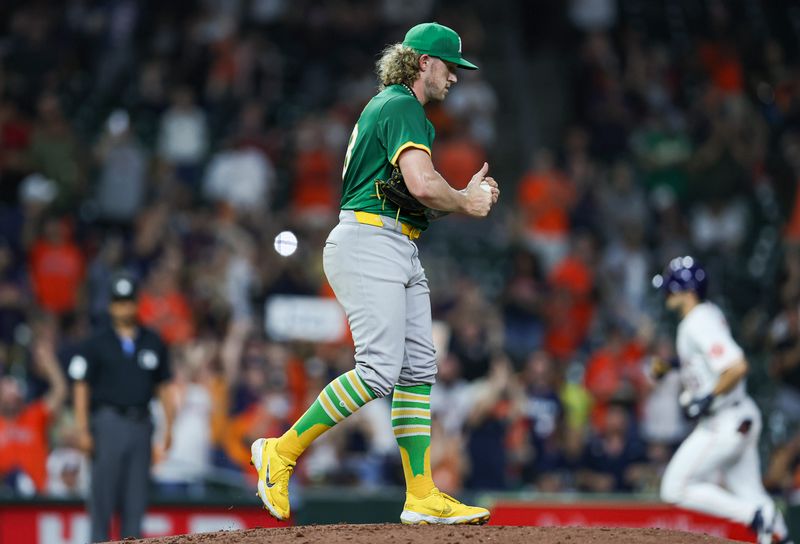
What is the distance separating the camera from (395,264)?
688 cm

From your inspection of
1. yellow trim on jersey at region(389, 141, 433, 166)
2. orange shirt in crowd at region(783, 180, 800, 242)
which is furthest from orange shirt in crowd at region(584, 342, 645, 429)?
yellow trim on jersey at region(389, 141, 433, 166)

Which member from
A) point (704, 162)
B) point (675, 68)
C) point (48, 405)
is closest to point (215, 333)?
point (48, 405)

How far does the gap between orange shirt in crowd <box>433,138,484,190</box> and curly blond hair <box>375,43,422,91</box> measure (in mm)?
9226

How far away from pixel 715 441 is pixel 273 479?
160 inches

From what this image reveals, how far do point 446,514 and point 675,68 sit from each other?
13.0m

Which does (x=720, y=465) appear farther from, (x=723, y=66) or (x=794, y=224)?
(x=723, y=66)

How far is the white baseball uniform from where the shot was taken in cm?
970

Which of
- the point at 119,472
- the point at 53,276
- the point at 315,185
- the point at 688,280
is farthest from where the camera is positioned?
the point at 315,185

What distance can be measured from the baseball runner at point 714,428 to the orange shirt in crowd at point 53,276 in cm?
716

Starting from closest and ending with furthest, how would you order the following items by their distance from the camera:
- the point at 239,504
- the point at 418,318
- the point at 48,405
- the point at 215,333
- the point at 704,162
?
the point at 418,318 → the point at 239,504 → the point at 48,405 → the point at 215,333 → the point at 704,162

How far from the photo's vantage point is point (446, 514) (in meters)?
7.15

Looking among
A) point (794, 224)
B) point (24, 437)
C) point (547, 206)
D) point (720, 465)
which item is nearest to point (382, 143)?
point (720, 465)

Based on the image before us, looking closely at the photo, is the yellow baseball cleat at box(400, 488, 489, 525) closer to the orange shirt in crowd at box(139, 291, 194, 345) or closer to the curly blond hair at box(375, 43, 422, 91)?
the curly blond hair at box(375, 43, 422, 91)

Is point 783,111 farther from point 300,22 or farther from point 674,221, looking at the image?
point 300,22
